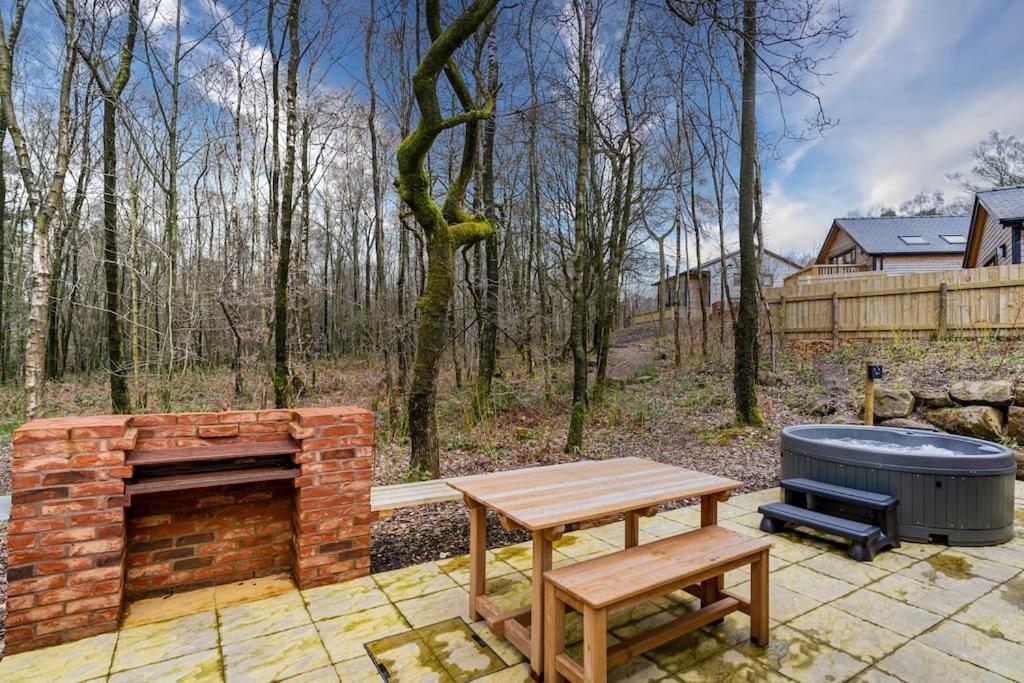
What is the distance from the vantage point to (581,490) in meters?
2.36

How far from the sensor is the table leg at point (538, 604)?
76.8 inches

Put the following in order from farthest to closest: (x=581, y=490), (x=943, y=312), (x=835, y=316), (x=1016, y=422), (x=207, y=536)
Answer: (x=835, y=316)
(x=943, y=312)
(x=1016, y=422)
(x=207, y=536)
(x=581, y=490)

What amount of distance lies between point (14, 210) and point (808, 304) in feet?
61.7

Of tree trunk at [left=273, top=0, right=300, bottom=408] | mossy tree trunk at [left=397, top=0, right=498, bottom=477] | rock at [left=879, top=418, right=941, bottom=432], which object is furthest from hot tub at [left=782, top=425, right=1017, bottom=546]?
tree trunk at [left=273, top=0, right=300, bottom=408]

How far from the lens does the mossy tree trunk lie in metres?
4.14

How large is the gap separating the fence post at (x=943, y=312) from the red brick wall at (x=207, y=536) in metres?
11.1

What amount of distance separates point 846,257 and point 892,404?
18939 millimetres

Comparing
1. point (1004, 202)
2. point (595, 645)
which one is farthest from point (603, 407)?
point (1004, 202)

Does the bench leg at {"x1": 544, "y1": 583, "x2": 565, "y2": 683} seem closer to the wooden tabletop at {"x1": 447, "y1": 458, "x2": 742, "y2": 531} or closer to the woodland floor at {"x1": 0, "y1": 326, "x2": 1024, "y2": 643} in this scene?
the wooden tabletop at {"x1": 447, "y1": 458, "x2": 742, "y2": 531}

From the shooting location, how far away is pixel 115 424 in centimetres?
225

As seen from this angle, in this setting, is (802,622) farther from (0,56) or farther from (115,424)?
(0,56)

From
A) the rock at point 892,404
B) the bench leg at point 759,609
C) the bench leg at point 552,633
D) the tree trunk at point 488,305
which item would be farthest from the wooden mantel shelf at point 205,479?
the rock at point 892,404

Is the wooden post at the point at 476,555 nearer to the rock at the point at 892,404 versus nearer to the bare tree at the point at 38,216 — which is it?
the bare tree at the point at 38,216

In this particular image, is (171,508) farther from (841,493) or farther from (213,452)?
(841,493)
